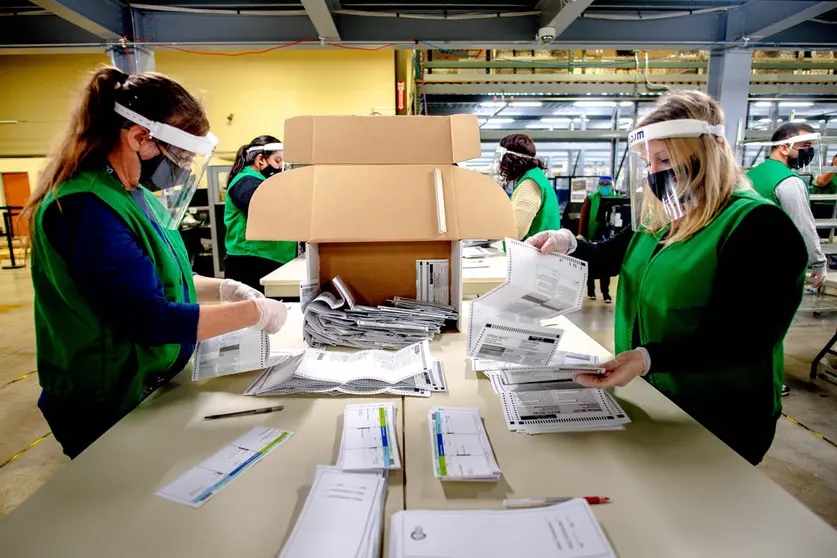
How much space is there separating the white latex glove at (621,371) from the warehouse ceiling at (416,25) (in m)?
3.29

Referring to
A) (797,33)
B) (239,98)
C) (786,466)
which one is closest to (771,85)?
(797,33)

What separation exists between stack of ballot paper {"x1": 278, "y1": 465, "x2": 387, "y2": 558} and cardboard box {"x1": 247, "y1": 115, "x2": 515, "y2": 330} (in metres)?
0.81

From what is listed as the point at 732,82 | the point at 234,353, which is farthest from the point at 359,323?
the point at 732,82

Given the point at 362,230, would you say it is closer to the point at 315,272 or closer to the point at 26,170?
the point at 315,272

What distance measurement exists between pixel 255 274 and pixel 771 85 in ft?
22.3

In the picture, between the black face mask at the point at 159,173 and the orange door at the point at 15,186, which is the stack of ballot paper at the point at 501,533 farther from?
the orange door at the point at 15,186

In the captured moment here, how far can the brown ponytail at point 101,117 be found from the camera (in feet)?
3.44

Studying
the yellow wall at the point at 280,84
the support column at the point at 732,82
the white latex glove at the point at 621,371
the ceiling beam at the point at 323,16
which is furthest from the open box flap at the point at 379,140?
the yellow wall at the point at 280,84

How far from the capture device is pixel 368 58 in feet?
19.7

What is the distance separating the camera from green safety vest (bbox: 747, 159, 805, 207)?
9.22 ft

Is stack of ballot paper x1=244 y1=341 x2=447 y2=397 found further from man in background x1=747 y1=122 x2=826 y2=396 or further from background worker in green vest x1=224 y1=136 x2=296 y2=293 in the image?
man in background x1=747 y1=122 x2=826 y2=396

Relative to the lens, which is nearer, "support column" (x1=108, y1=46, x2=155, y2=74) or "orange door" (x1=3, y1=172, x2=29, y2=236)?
"support column" (x1=108, y1=46, x2=155, y2=74)

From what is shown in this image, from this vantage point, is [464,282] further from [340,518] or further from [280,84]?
[280,84]

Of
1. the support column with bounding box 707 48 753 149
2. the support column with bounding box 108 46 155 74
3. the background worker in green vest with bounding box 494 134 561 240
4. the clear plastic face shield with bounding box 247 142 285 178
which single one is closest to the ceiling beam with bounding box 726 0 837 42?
the support column with bounding box 707 48 753 149
